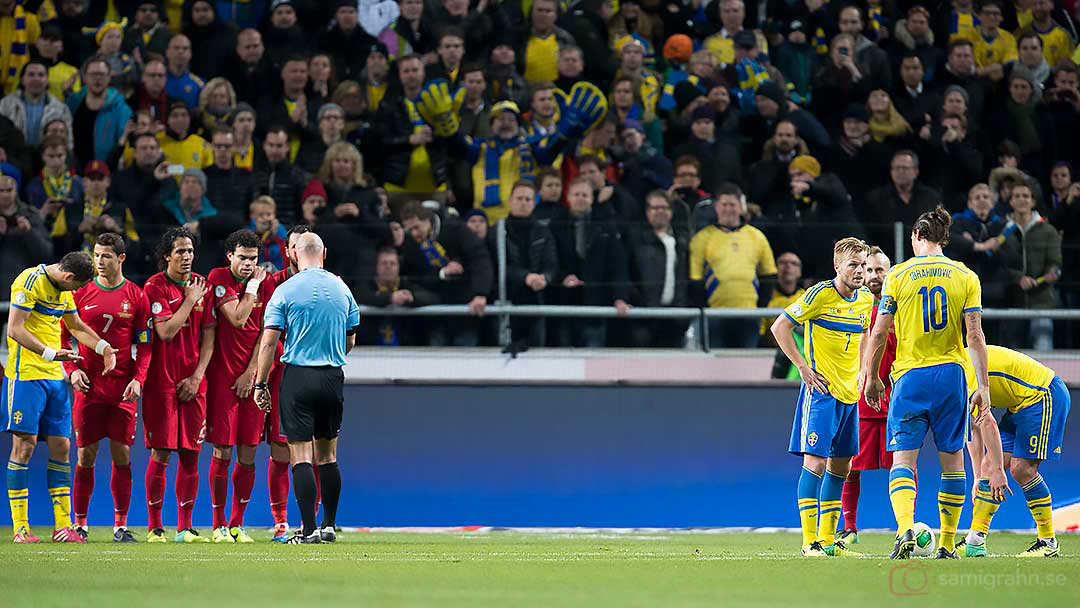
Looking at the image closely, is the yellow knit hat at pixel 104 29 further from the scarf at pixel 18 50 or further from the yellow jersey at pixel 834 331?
the yellow jersey at pixel 834 331

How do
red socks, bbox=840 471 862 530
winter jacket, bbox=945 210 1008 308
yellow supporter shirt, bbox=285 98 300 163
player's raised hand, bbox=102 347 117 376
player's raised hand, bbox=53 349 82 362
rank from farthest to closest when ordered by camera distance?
1. yellow supporter shirt, bbox=285 98 300 163
2. winter jacket, bbox=945 210 1008 308
3. red socks, bbox=840 471 862 530
4. player's raised hand, bbox=102 347 117 376
5. player's raised hand, bbox=53 349 82 362

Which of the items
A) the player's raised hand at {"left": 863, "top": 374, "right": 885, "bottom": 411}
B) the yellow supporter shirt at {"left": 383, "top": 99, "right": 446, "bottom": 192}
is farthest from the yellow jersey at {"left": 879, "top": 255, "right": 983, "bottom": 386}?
the yellow supporter shirt at {"left": 383, "top": 99, "right": 446, "bottom": 192}

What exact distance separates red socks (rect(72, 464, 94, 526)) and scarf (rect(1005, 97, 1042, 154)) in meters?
11.2

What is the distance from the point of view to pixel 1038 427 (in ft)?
34.8

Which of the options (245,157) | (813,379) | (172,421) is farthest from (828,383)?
(245,157)

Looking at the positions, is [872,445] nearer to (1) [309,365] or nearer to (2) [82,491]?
(1) [309,365]

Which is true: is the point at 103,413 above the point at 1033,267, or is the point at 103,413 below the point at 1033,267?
below

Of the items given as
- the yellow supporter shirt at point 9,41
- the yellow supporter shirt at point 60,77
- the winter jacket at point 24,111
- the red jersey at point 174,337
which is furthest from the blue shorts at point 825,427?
the yellow supporter shirt at point 9,41

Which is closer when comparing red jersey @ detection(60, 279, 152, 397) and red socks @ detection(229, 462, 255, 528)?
red jersey @ detection(60, 279, 152, 397)

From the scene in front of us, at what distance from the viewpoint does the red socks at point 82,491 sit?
11789 millimetres

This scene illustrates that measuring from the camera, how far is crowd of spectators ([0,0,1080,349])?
14.7m

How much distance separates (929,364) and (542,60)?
9429 millimetres

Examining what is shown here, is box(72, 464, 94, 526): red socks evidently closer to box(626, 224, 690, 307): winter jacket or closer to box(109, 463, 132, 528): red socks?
box(109, 463, 132, 528): red socks

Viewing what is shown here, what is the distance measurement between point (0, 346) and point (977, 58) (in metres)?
12.0
